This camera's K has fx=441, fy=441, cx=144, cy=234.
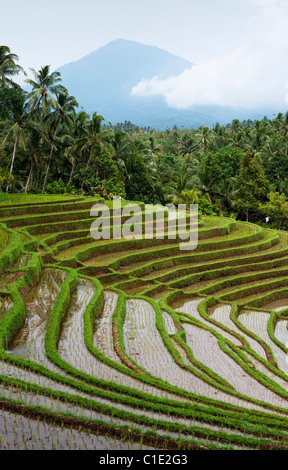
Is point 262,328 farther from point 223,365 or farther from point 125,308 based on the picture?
point 125,308

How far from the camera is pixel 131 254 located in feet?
49.8

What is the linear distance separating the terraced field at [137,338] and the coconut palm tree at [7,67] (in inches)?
310

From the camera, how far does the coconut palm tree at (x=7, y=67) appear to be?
21.0m

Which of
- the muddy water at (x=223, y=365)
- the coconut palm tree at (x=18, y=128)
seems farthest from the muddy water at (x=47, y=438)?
the coconut palm tree at (x=18, y=128)

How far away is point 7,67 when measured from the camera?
→ 21469 mm

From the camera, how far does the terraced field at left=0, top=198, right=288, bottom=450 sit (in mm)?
4844

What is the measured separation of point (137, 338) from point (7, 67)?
57.3 ft

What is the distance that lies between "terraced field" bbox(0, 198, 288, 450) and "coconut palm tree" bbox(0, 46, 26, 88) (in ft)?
25.8

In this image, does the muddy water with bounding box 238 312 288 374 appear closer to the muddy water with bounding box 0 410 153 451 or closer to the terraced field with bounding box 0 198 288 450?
the terraced field with bounding box 0 198 288 450

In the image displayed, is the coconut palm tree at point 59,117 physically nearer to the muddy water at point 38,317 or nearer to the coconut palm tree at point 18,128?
the coconut palm tree at point 18,128

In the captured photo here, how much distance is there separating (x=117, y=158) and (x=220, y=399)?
22.9 meters

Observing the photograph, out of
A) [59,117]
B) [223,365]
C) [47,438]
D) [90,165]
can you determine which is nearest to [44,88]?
[59,117]

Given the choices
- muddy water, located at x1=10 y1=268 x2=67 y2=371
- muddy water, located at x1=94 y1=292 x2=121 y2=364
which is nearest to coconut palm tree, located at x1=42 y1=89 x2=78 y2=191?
muddy water, located at x1=10 y1=268 x2=67 y2=371
